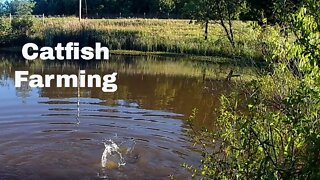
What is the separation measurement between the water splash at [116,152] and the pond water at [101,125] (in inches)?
4.8

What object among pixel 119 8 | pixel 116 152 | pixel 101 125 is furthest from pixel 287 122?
pixel 119 8

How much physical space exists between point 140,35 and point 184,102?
791 inches

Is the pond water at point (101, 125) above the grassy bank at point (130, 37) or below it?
below

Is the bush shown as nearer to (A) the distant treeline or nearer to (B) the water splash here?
(B) the water splash

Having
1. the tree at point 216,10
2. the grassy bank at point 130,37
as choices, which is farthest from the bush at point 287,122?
the grassy bank at point 130,37

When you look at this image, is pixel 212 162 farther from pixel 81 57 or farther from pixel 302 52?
pixel 81 57

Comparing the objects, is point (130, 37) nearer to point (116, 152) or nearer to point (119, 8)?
point (116, 152)

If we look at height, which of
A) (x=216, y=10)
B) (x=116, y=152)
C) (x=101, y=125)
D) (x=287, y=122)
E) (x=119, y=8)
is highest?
(x=119, y=8)

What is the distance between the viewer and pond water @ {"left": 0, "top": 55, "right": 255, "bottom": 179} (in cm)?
987

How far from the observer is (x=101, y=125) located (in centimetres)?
1373

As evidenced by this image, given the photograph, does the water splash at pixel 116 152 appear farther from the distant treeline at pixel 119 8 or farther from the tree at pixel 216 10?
the distant treeline at pixel 119 8

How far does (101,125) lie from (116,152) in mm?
2729

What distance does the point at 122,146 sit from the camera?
1175cm

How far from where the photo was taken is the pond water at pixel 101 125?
32.4 ft
